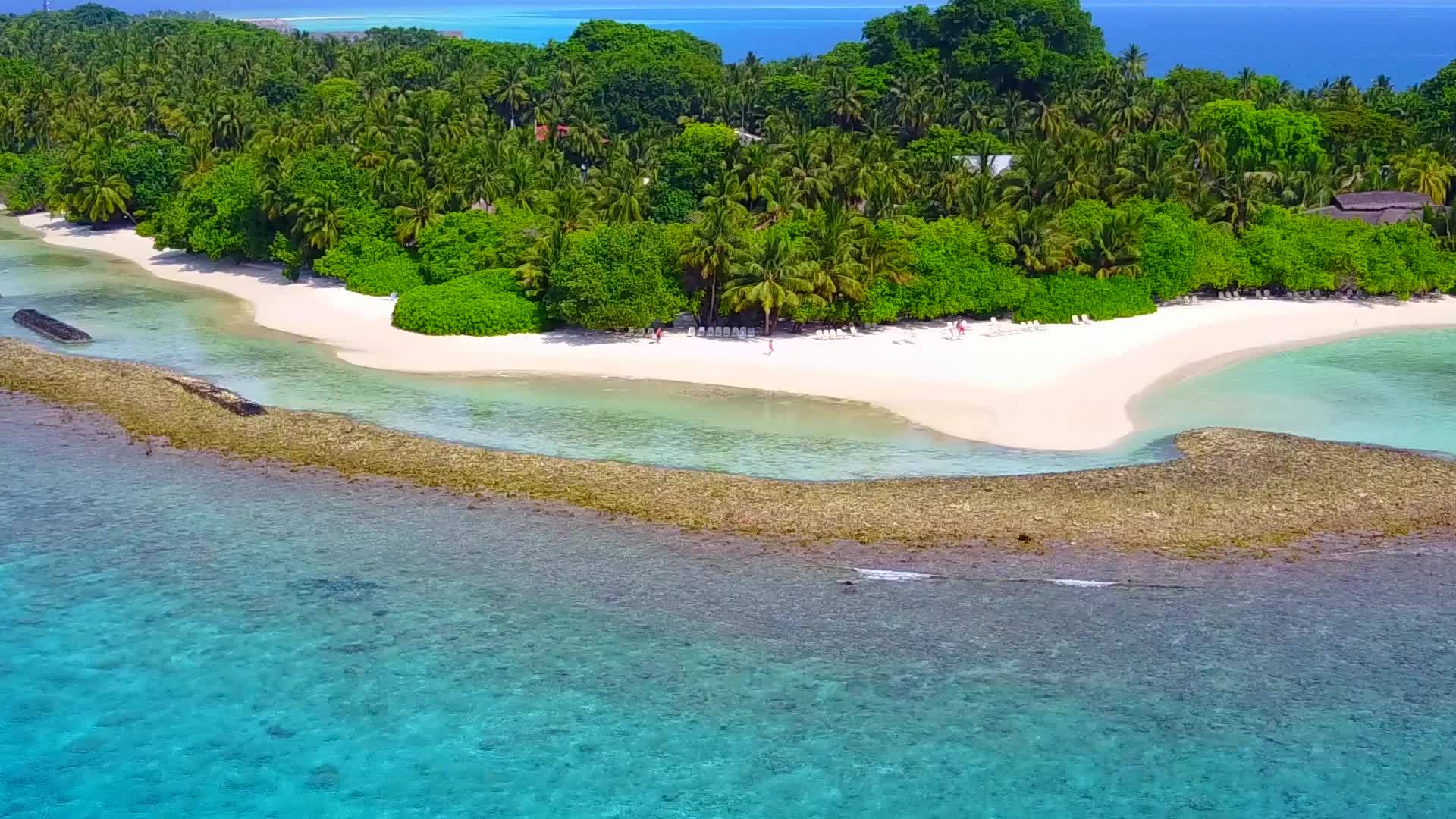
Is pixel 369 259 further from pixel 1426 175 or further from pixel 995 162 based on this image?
pixel 1426 175

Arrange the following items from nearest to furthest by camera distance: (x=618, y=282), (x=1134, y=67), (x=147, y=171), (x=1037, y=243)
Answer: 1. (x=618, y=282)
2. (x=1037, y=243)
3. (x=147, y=171)
4. (x=1134, y=67)

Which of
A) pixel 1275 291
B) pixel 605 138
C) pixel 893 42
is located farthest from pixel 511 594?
pixel 893 42

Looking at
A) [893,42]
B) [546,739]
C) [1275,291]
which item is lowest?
[546,739]

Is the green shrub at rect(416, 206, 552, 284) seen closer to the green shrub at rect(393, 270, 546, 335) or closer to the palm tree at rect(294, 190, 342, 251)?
the green shrub at rect(393, 270, 546, 335)

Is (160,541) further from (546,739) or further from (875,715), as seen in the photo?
(875,715)

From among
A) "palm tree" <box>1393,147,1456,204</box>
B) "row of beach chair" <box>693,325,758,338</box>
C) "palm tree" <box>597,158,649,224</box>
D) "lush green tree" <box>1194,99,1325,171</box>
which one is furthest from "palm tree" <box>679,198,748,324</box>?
"lush green tree" <box>1194,99,1325,171</box>

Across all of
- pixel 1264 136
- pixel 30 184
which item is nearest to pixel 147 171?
pixel 30 184
